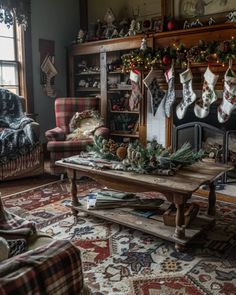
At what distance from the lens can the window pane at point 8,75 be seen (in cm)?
489

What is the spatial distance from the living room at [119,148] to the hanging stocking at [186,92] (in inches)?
0.5

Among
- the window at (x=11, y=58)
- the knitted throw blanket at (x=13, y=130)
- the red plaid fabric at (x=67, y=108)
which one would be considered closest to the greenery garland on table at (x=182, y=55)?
the red plaid fabric at (x=67, y=108)

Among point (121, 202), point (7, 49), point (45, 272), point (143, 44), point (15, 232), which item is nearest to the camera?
point (45, 272)

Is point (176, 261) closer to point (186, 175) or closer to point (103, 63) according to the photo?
point (186, 175)

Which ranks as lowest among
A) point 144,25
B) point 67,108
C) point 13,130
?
point 13,130

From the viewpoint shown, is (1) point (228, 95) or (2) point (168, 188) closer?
(2) point (168, 188)

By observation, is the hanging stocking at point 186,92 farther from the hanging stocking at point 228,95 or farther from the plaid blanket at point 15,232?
the plaid blanket at point 15,232

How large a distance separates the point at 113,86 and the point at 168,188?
310 centimetres

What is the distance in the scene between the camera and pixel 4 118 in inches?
174

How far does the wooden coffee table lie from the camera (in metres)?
2.20

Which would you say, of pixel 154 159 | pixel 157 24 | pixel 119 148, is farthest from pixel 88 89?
pixel 154 159

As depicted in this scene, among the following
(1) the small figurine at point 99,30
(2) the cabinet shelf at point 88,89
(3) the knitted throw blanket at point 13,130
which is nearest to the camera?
(3) the knitted throw blanket at point 13,130

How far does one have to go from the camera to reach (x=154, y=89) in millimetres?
4305

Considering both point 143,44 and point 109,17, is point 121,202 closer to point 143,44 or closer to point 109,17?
point 143,44
